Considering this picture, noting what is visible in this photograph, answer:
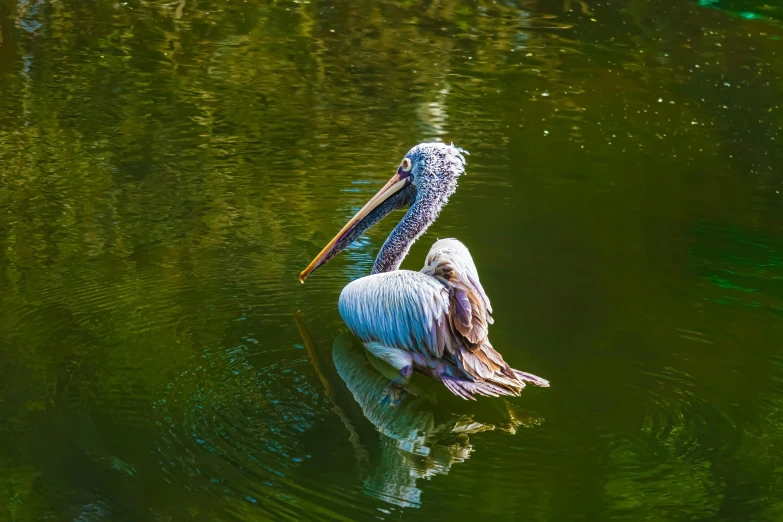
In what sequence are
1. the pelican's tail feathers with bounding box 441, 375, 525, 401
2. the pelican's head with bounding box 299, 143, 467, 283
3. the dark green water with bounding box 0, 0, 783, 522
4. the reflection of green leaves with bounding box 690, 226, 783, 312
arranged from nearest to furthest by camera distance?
the dark green water with bounding box 0, 0, 783, 522
the pelican's tail feathers with bounding box 441, 375, 525, 401
the pelican's head with bounding box 299, 143, 467, 283
the reflection of green leaves with bounding box 690, 226, 783, 312

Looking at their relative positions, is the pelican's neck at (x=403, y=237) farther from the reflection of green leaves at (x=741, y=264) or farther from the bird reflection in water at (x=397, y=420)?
the reflection of green leaves at (x=741, y=264)

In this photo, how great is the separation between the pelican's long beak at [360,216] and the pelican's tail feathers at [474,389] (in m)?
1.31

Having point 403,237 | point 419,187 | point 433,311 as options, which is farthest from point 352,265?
point 433,311

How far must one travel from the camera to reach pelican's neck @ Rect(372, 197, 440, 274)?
5.29 m

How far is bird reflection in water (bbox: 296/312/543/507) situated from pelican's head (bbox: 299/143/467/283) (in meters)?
0.75

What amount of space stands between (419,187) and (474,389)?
151 cm

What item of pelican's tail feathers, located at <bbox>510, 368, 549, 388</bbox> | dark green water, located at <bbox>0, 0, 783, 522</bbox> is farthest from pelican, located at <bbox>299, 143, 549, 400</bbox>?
dark green water, located at <bbox>0, 0, 783, 522</bbox>

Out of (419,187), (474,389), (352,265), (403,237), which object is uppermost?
(419,187)

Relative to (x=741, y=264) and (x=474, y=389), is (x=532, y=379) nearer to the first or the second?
(x=474, y=389)

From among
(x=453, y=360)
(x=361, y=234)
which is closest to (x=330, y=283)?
(x=361, y=234)

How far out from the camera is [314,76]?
8734 millimetres

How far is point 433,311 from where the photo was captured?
4.38 meters

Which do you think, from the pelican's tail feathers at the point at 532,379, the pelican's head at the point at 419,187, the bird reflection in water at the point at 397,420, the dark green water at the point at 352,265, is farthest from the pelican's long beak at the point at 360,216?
the pelican's tail feathers at the point at 532,379

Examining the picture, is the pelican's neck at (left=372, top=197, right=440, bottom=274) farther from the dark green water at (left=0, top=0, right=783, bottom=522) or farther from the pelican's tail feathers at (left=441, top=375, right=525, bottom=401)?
the pelican's tail feathers at (left=441, top=375, right=525, bottom=401)
